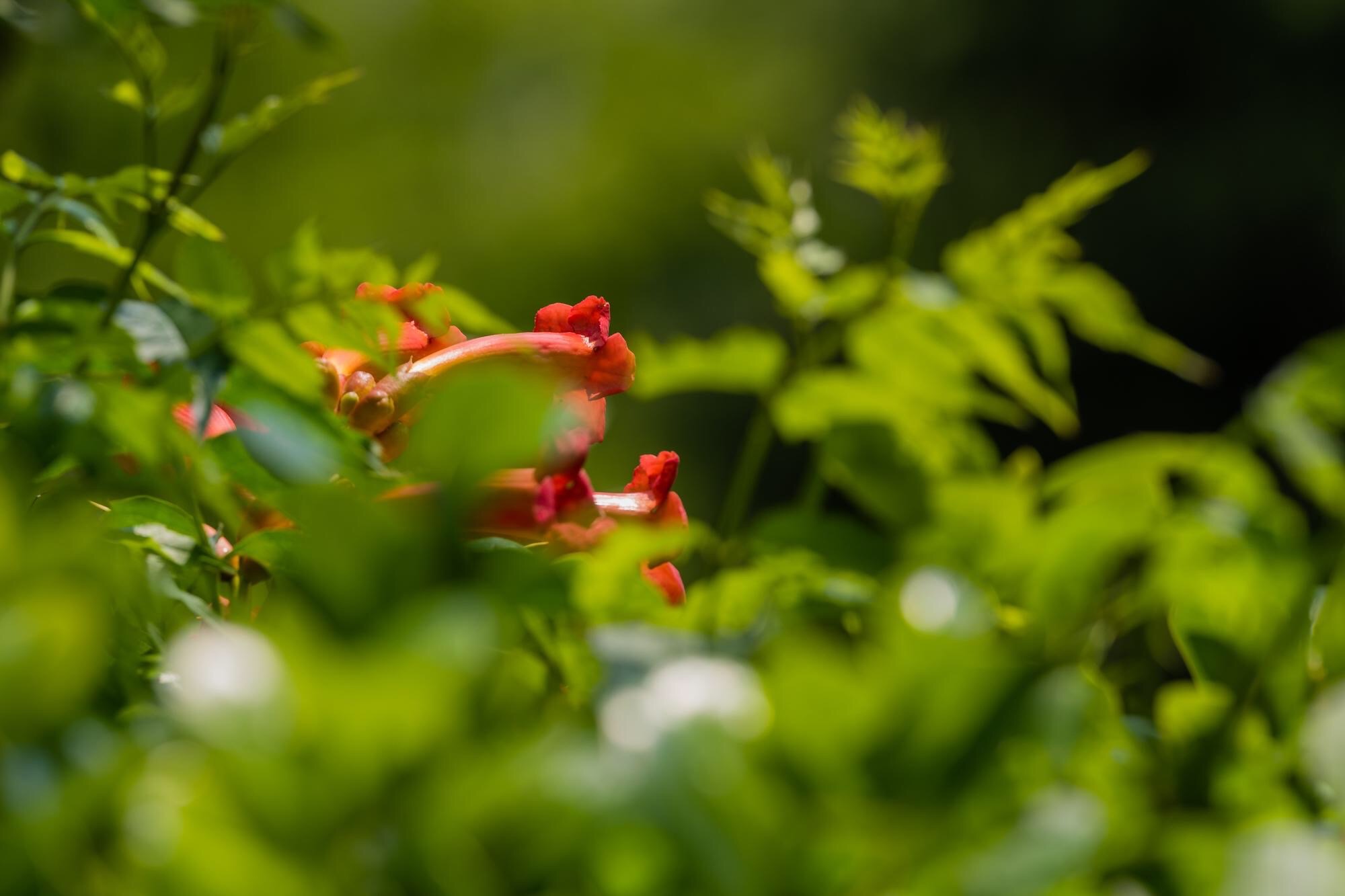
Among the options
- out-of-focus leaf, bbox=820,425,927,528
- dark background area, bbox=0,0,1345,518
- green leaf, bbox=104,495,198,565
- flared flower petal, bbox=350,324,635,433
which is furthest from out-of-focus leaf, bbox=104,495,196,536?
dark background area, bbox=0,0,1345,518

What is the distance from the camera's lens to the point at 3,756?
232 mm

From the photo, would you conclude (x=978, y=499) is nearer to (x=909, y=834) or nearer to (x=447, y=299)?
(x=447, y=299)

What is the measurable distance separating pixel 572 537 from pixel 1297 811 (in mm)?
282

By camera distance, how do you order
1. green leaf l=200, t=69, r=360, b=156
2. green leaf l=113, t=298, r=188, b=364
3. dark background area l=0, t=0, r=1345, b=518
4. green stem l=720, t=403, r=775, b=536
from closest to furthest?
green leaf l=113, t=298, r=188, b=364 < green leaf l=200, t=69, r=360, b=156 < green stem l=720, t=403, r=775, b=536 < dark background area l=0, t=0, r=1345, b=518

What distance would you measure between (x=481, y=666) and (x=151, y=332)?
0.36 meters

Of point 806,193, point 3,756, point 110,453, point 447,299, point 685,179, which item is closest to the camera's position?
point 3,756

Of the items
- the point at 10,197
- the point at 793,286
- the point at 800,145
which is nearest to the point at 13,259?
the point at 10,197

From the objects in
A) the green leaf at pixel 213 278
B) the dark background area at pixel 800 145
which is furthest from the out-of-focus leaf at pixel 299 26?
the dark background area at pixel 800 145

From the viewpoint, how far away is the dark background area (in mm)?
7383

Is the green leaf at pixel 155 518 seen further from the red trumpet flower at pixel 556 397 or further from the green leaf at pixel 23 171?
the green leaf at pixel 23 171

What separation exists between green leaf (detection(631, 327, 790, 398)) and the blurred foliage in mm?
337

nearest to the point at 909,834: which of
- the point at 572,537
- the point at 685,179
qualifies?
the point at 572,537

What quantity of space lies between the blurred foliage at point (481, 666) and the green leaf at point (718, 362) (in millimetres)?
337

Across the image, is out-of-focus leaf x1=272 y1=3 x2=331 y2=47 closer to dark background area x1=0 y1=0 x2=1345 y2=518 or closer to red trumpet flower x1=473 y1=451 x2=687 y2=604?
red trumpet flower x1=473 y1=451 x2=687 y2=604
